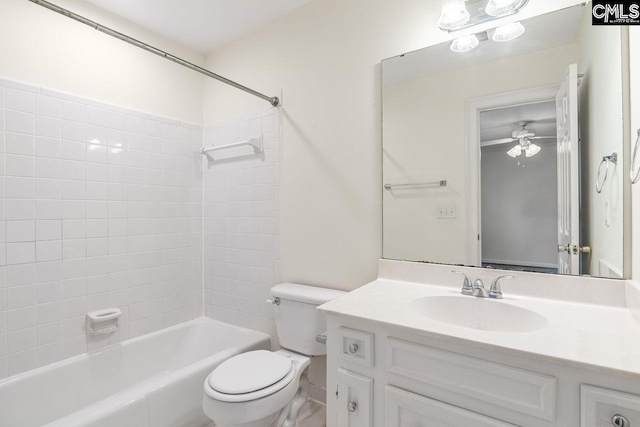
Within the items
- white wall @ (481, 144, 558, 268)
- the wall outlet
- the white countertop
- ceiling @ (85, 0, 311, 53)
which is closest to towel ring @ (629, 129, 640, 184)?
white wall @ (481, 144, 558, 268)

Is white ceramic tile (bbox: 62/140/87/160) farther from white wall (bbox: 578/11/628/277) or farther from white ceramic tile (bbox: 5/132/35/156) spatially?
white wall (bbox: 578/11/628/277)

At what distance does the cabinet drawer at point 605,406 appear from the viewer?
0.73 m

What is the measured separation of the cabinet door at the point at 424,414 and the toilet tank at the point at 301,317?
677 mm

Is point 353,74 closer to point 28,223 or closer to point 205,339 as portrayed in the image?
point 28,223

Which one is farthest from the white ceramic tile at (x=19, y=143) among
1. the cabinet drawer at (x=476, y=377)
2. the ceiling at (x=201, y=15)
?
the cabinet drawer at (x=476, y=377)

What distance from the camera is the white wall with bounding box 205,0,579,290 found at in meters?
1.67

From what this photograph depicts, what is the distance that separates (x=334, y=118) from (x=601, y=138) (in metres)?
1.20

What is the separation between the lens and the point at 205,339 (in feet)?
7.60

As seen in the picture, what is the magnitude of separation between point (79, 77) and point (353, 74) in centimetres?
160

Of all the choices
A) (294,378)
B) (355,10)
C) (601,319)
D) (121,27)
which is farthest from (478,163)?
(121,27)

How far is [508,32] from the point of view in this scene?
4.40ft

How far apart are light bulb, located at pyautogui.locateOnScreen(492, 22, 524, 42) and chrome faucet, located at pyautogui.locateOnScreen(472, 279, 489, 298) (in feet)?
3.41

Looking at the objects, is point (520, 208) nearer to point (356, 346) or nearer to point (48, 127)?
point (356, 346)

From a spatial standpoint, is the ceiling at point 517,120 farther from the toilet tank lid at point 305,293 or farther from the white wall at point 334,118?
the toilet tank lid at point 305,293
